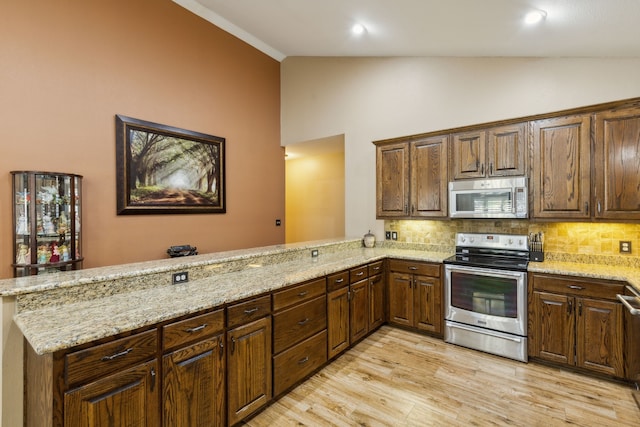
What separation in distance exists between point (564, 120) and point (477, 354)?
2.32 metres

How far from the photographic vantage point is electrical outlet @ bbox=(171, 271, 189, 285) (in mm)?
2182

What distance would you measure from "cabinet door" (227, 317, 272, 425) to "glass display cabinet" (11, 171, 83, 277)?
208cm

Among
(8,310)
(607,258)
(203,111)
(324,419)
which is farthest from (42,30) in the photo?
(607,258)

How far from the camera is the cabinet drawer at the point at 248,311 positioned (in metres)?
1.90

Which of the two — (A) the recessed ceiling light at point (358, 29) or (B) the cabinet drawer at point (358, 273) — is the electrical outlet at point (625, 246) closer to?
(B) the cabinet drawer at point (358, 273)

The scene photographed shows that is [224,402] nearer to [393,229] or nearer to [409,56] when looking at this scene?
[393,229]

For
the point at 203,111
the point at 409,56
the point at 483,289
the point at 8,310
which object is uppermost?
the point at 409,56

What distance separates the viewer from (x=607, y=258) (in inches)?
112

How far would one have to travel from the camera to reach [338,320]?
2836mm

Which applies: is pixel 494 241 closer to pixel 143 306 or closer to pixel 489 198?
pixel 489 198

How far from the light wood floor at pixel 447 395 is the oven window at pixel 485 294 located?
0.45 metres

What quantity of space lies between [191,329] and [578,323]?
3018mm

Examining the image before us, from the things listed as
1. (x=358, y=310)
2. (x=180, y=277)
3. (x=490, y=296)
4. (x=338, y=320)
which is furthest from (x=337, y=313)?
(x=490, y=296)

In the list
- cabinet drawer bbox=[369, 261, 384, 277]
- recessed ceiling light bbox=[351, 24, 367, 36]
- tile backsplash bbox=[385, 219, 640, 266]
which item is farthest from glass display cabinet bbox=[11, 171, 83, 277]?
tile backsplash bbox=[385, 219, 640, 266]
